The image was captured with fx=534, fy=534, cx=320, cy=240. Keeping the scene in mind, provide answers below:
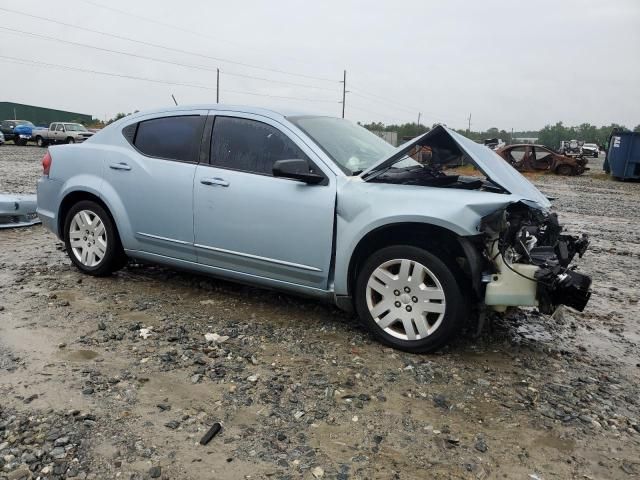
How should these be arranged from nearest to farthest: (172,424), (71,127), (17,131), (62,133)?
(172,424) < (62,133) < (71,127) < (17,131)

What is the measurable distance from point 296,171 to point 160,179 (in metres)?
1.42

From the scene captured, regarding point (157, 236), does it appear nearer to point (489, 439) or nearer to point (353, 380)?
point (353, 380)

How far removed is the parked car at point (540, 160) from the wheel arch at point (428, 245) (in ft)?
70.5

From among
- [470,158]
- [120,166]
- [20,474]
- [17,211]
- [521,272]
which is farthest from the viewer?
[17,211]

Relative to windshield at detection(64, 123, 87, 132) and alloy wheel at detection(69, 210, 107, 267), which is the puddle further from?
windshield at detection(64, 123, 87, 132)

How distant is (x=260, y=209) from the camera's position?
4.04 metres

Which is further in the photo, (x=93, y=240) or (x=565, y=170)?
(x=565, y=170)

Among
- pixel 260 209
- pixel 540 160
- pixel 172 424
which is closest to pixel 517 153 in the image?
pixel 540 160

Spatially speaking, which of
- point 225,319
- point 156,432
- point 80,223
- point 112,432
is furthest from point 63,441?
point 80,223

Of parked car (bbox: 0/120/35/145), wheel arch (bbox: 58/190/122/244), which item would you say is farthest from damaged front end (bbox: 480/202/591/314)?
parked car (bbox: 0/120/35/145)

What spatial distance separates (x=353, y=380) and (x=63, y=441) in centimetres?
160

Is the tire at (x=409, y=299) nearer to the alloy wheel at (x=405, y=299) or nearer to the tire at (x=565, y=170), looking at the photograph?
the alloy wheel at (x=405, y=299)

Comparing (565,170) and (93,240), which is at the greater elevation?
(565,170)

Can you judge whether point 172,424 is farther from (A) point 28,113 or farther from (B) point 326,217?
(A) point 28,113
